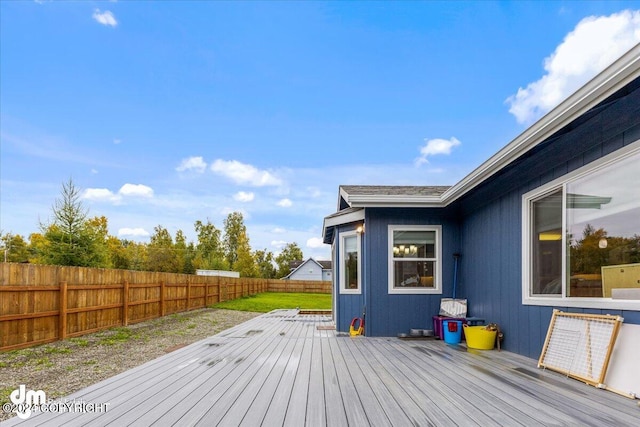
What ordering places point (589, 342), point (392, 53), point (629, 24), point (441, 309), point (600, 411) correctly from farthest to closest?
point (392, 53) → point (629, 24) → point (441, 309) → point (589, 342) → point (600, 411)

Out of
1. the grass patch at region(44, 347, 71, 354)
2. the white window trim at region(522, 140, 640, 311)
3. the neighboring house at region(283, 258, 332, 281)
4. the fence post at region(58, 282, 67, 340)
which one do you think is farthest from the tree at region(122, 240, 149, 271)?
the white window trim at region(522, 140, 640, 311)

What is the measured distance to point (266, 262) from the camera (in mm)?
47938

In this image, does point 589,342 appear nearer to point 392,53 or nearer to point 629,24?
point 629,24

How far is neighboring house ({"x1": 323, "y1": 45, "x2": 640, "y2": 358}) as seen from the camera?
3.50m

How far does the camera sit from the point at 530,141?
13.0 ft

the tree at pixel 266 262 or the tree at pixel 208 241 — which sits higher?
the tree at pixel 208 241

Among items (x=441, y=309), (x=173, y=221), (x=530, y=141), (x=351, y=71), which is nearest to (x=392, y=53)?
(x=351, y=71)

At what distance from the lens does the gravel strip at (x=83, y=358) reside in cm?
419

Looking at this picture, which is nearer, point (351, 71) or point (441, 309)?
point (441, 309)

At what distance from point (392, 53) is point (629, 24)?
651 cm

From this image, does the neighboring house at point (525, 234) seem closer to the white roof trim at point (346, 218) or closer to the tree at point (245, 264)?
the white roof trim at point (346, 218)

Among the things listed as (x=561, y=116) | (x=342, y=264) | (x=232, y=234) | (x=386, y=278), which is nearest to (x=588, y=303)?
(x=561, y=116)

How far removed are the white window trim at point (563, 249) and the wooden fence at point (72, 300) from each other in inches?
285
